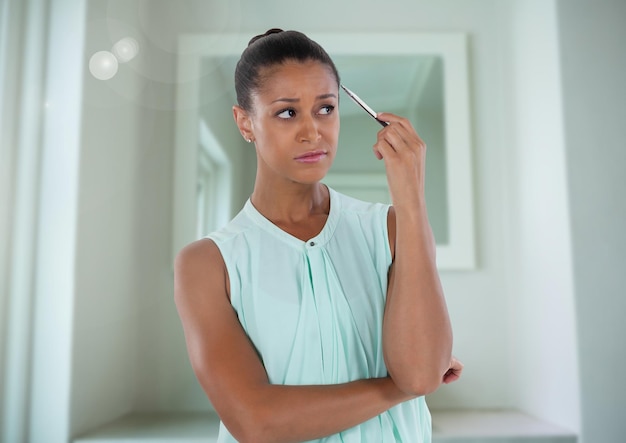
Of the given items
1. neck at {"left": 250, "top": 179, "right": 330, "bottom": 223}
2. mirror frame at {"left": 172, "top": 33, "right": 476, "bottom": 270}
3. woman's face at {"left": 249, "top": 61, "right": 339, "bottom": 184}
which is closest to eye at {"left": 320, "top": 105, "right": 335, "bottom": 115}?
woman's face at {"left": 249, "top": 61, "right": 339, "bottom": 184}

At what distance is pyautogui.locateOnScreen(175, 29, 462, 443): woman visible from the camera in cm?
63

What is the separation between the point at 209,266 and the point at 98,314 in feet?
2.78

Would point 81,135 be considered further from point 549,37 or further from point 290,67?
point 549,37

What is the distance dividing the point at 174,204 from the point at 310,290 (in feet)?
3.53

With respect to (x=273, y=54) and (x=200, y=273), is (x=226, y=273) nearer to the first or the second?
(x=200, y=273)

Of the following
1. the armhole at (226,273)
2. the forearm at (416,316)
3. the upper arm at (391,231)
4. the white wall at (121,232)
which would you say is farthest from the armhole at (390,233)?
the white wall at (121,232)

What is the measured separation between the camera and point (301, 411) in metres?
0.62

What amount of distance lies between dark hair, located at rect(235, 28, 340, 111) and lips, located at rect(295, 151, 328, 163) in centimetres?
11

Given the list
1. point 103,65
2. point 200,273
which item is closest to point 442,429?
point 200,273

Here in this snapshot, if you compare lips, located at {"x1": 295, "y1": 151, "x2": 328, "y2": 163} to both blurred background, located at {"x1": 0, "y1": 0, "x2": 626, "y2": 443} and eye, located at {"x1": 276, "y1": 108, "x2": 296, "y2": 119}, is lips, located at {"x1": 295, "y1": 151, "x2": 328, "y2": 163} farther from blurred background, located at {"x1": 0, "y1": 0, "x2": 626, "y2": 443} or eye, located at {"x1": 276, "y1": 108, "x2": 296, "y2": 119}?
blurred background, located at {"x1": 0, "y1": 0, "x2": 626, "y2": 443}

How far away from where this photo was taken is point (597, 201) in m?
1.34

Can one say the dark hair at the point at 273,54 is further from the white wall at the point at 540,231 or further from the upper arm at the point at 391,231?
the white wall at the point at 540,231

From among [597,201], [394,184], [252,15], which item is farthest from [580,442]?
[252,15]

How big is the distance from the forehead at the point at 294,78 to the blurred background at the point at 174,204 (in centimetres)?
79
